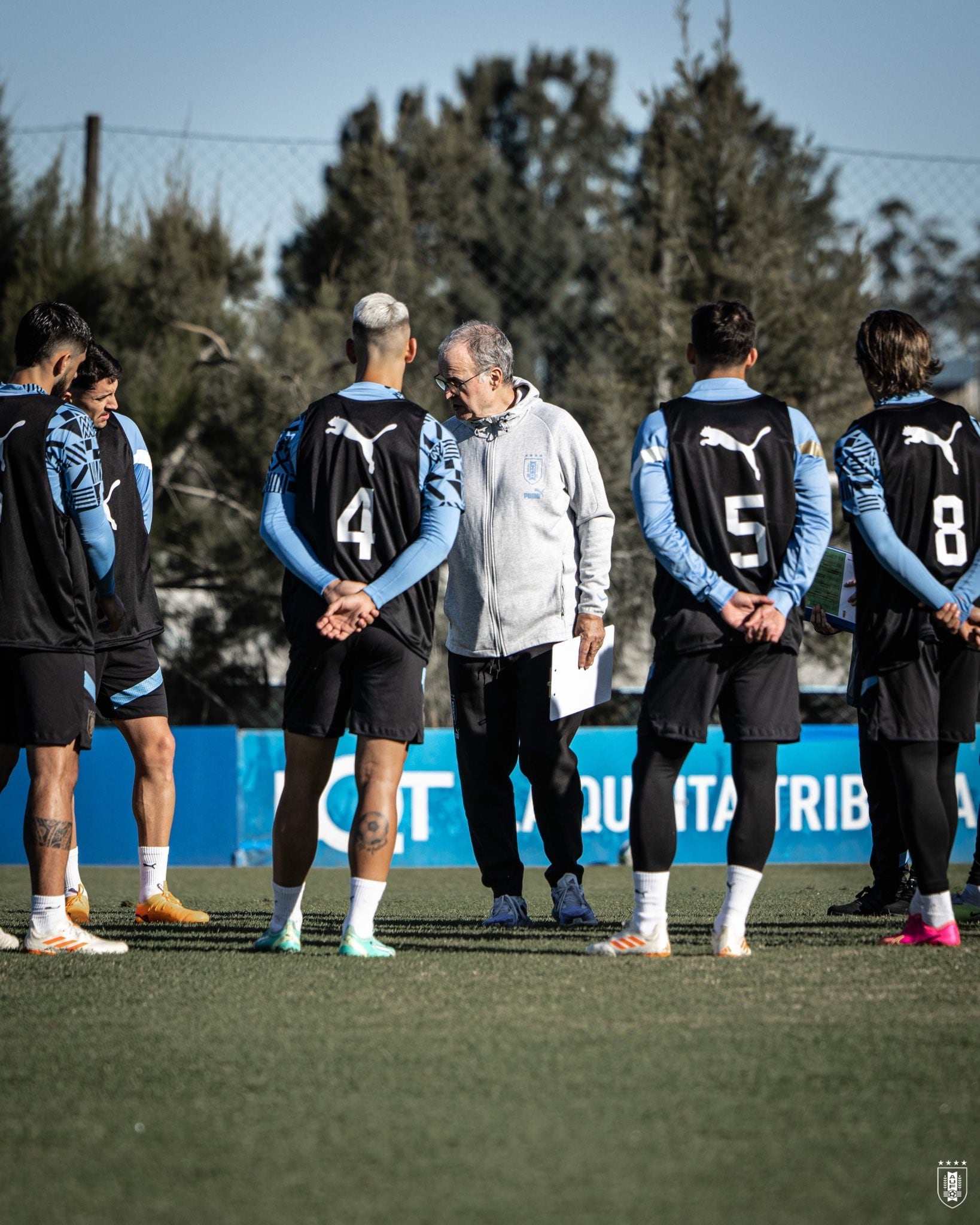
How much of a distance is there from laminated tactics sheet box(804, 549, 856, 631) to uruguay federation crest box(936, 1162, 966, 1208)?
361 cm

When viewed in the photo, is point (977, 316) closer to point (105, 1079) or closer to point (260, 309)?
point (260, 309)

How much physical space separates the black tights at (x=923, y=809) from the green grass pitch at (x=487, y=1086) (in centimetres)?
24

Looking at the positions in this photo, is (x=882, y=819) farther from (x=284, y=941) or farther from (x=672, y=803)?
(x=284, y=941)

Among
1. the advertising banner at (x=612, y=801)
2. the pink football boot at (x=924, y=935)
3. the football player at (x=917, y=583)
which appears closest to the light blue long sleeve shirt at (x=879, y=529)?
Result: the football player at (x=917, y=583)

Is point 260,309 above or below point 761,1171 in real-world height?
above

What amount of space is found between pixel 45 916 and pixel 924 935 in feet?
8.87

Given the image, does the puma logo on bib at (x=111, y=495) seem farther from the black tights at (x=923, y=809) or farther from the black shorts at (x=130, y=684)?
the black tights at (x=923, y=809)

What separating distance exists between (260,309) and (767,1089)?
12532mm

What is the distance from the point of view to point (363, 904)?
13.8 ft

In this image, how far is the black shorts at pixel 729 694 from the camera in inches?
161

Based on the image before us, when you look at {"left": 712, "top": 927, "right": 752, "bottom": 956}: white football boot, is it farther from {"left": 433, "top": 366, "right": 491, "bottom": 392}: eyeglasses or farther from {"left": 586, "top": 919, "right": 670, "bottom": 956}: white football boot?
{"left": 433, "top": 366, "right": 491, "bottom": 392}: eyeglasses

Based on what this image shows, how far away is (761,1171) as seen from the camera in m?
2.13

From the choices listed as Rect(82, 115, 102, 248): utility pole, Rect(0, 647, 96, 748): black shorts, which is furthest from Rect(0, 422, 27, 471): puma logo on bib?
Rect(82, 115, 102, 248): utility pole

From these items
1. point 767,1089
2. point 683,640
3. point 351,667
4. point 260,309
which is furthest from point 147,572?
point 260,309
